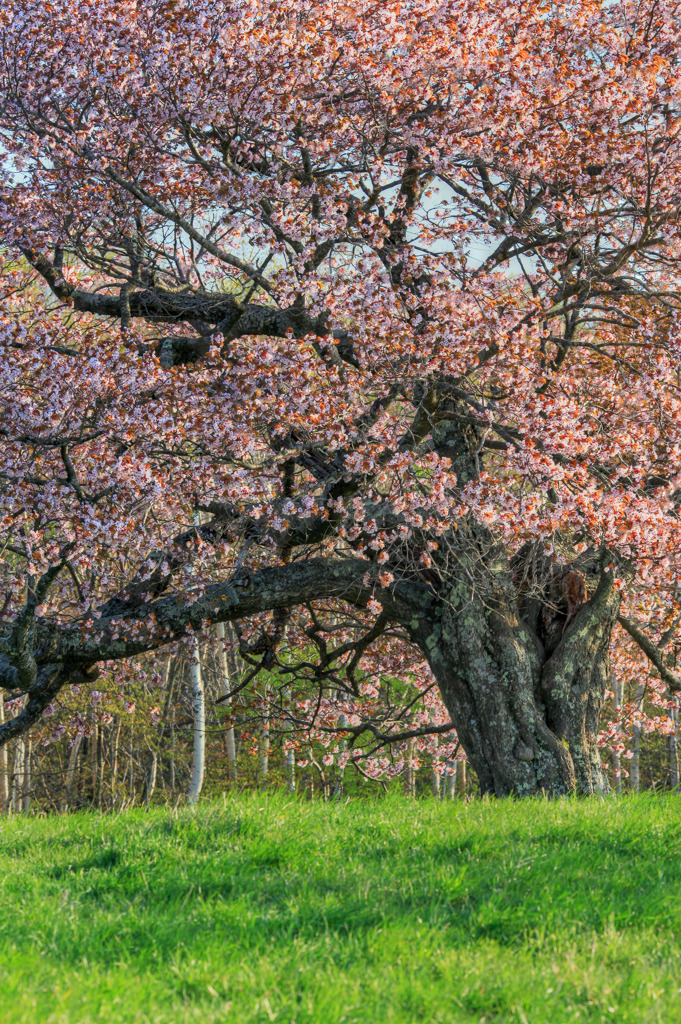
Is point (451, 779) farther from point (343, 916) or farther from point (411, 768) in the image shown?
point (343, 916)

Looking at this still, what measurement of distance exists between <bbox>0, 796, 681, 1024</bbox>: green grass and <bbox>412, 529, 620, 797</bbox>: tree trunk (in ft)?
8.87

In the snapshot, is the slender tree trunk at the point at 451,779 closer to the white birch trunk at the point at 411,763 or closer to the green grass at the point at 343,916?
the white birch trunk at the point at 411,763

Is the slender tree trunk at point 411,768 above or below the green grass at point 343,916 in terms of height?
below

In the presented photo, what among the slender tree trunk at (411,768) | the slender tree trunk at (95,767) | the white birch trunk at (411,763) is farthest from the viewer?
the slender tree trunk at (95,767)

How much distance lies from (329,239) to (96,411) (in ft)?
9.27

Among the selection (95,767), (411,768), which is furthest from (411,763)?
(95,767)

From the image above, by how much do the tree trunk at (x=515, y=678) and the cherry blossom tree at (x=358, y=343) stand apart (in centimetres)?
3

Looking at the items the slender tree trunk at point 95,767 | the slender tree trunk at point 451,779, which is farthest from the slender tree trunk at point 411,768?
the slender tree trunk at point 95,767

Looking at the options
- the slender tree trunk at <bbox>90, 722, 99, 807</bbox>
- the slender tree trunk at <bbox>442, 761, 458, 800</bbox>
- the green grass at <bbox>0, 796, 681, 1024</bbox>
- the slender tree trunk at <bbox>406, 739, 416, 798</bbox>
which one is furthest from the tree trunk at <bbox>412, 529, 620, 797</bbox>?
the slender tree trunk at <bbox>90, 722, 99, 807</bbox>

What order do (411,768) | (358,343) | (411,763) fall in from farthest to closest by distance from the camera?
1. (411,768)
2. (411,763)
3. (358,343)

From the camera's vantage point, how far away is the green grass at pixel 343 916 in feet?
11.3

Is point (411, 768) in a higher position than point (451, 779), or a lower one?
higher

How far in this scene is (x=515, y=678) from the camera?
9164mm

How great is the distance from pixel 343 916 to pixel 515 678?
5.19 meters
